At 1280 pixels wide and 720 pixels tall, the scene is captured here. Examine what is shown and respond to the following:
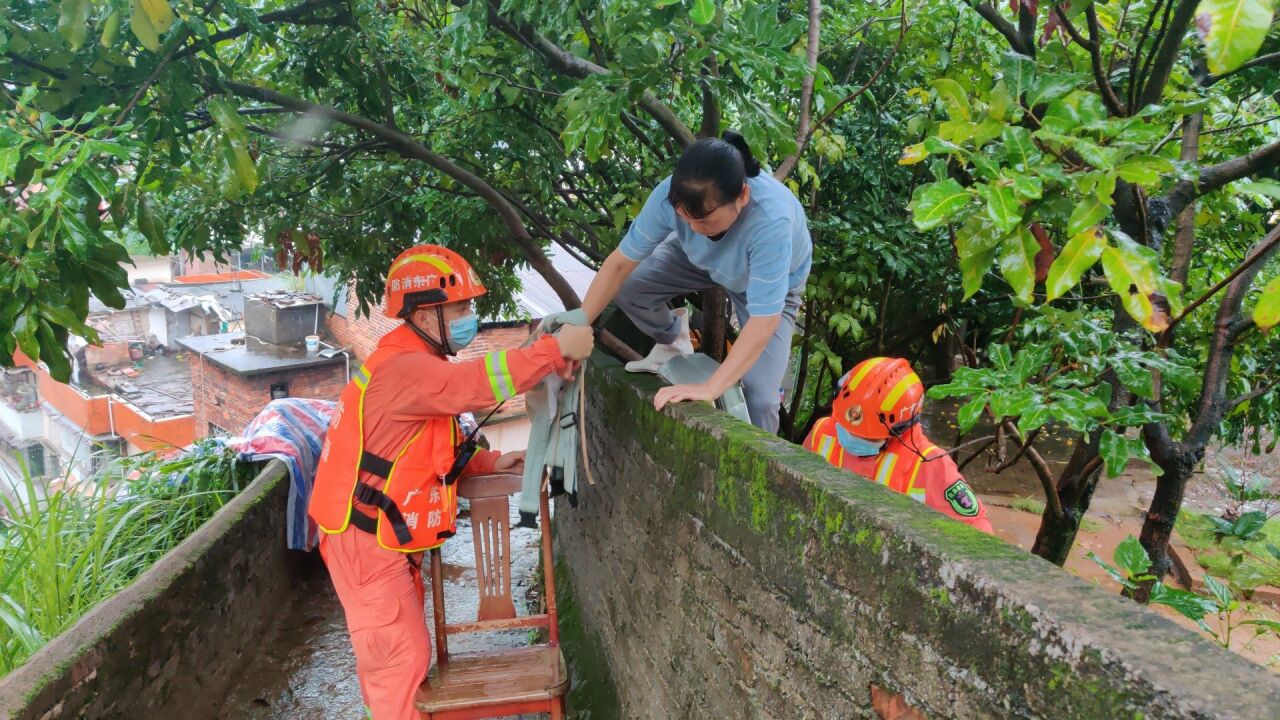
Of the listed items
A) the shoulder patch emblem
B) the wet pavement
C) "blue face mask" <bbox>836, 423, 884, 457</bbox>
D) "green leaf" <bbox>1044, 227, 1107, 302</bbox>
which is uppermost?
"green leaf" <bbox>1044, 227, 1107, 302</bbox>

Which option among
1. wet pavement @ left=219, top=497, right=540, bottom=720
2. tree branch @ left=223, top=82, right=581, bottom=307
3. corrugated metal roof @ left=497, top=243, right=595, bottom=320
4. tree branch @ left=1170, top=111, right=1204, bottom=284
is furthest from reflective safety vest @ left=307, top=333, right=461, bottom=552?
corrugated metal roof @ left=497, top=243, right=595, bottom=320

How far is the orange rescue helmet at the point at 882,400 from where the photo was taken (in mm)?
3273

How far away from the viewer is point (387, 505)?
325cm

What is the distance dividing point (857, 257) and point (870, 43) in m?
1.47

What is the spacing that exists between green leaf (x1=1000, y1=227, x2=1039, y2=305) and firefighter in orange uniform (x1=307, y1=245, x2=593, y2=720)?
1.62 metres

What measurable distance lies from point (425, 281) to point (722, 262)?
46.2 inches

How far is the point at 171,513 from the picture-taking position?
5.09 metres

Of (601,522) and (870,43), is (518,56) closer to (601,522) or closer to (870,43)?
Answer: (870,43)

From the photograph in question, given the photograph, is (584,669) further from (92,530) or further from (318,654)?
(92,530)

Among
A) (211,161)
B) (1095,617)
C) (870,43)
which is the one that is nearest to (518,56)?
(211,161)

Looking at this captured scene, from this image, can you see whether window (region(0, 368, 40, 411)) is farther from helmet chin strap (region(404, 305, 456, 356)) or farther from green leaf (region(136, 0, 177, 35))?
green leaf (region(136, 0, 177, 35))

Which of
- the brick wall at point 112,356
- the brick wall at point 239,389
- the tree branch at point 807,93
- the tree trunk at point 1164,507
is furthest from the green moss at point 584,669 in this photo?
the brick wall at point 112,356

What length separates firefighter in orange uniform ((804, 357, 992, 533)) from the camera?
321cm

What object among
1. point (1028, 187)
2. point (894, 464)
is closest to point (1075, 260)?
point (1028, 187)
